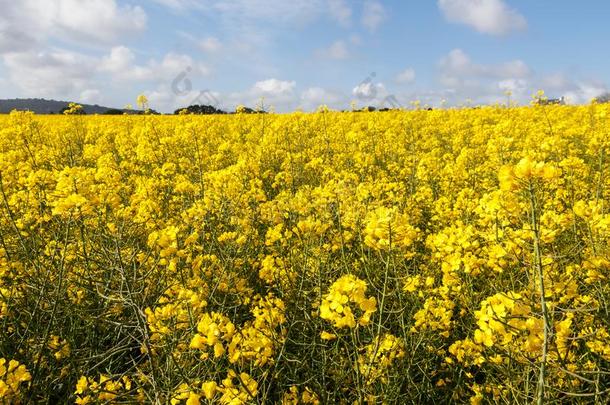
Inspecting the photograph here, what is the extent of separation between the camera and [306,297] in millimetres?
Result: 2404

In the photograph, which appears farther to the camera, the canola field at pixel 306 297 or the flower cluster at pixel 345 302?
the canola field at pixel 306 297

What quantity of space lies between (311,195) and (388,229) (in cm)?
210

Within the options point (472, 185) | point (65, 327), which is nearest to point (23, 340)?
point (65, 327)

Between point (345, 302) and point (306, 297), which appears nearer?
point (345, 302)

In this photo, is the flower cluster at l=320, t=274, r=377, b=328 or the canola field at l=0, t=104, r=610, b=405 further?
the canola field at l=0, t=104, r=610, b=405

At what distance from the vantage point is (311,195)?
3951mm

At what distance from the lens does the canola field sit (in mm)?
1700

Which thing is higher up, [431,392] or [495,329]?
[495,329]

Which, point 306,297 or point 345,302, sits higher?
point 345,302

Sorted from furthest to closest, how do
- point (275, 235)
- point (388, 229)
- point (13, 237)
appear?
1. point (13, 237)
2. point (275, 235)
3. point (388, 229)

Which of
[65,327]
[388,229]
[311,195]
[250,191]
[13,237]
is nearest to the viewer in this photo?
[388,229]

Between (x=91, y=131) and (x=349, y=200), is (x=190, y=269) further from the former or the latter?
(x=91, y=131)

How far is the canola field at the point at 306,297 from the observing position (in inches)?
66.9

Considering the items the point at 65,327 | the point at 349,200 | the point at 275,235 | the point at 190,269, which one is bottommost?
the point at 65,327
